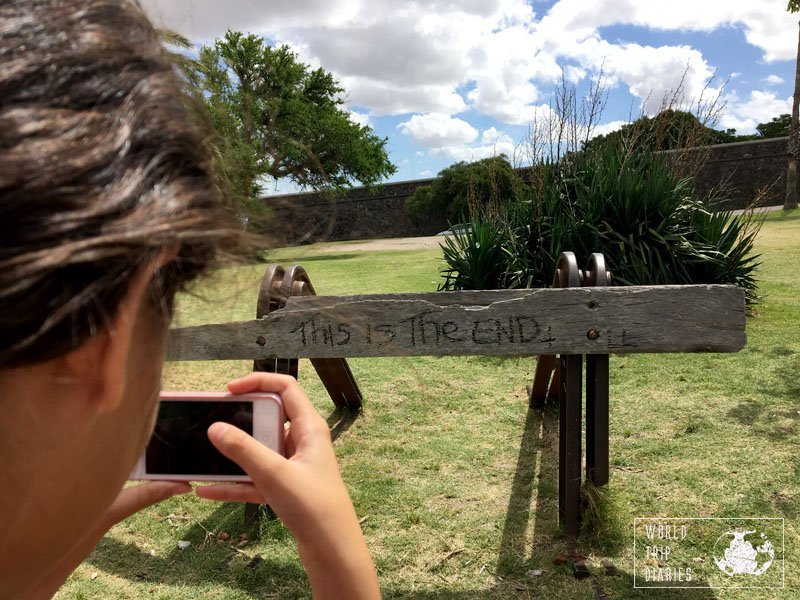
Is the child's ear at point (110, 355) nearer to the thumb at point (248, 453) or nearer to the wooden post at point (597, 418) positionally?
the thumb at point (248, 453)

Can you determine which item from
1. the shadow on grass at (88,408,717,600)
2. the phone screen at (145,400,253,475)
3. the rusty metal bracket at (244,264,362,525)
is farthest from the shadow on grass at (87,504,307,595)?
the phone screen at (145,400,253,475)

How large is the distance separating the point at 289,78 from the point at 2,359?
21196 millimetres

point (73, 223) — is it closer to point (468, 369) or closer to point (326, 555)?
point (326, 555)

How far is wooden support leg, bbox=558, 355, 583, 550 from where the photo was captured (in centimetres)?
245

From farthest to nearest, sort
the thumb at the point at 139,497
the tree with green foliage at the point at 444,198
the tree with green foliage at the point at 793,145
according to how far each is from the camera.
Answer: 1. the tree with green foliage at the point at 444,198
2. the tree with green foliage at the point at 793,145
3. the thumb at the point at 139,497

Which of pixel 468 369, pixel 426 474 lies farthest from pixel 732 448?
pixel 468 369

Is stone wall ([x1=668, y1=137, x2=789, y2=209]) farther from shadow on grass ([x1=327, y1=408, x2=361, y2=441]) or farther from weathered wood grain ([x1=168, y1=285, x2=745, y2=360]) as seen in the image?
weathered wood grain ([x1=168, y1=285, x2=745, y2=360])

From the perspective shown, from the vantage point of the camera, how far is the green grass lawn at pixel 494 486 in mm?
2299

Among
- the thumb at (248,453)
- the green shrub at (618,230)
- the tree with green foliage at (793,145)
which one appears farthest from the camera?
the tree with green foliage at (793,145)

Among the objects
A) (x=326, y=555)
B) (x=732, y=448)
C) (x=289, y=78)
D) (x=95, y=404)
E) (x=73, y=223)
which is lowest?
(x=732, y=448)

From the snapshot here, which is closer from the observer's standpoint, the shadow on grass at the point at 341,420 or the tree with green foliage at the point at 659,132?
the shadow on grass at the point at 341,420

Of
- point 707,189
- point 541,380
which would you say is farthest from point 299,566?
point 707,189

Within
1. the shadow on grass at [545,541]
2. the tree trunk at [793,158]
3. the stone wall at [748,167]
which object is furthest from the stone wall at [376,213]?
the shadow on grass at [545,541]

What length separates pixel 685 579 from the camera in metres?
2.22
